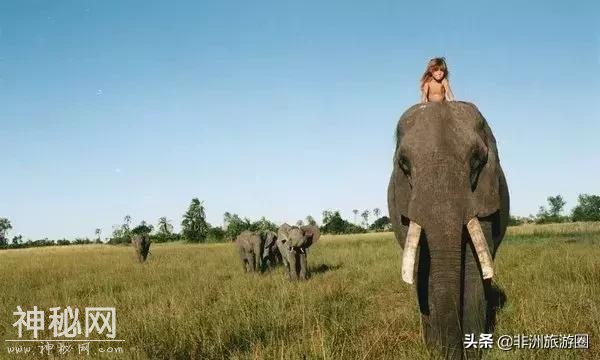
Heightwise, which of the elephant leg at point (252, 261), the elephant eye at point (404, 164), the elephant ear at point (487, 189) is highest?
the elephant eye at point (404, 164)

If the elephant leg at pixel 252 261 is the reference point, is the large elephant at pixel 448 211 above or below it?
above

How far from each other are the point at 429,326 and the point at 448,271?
→ 1.03 m

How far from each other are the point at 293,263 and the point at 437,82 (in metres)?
9.30

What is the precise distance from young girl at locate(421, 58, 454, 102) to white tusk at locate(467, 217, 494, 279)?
7.20ft

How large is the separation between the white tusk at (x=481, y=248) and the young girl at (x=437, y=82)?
220cm

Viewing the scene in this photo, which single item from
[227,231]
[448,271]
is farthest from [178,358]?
[227,231]

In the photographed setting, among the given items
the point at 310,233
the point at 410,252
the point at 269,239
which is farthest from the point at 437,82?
the point at 269,239

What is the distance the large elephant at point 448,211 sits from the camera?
4.34 meters

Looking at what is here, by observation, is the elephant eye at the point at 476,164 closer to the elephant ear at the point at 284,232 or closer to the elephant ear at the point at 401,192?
the elephant ear at the point at 401,192

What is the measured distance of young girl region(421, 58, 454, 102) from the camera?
6172 mm

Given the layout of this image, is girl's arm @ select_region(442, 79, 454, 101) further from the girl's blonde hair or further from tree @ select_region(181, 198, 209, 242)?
tree @ select_region(181, 198, 209, 242)

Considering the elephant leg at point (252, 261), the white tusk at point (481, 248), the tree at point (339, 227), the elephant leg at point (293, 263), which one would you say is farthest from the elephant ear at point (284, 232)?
the tree at point (339, 227)

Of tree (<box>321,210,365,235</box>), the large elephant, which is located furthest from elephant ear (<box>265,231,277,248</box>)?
tree (<box>321,210,365,235</box>)

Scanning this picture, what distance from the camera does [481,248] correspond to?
13.9ft
